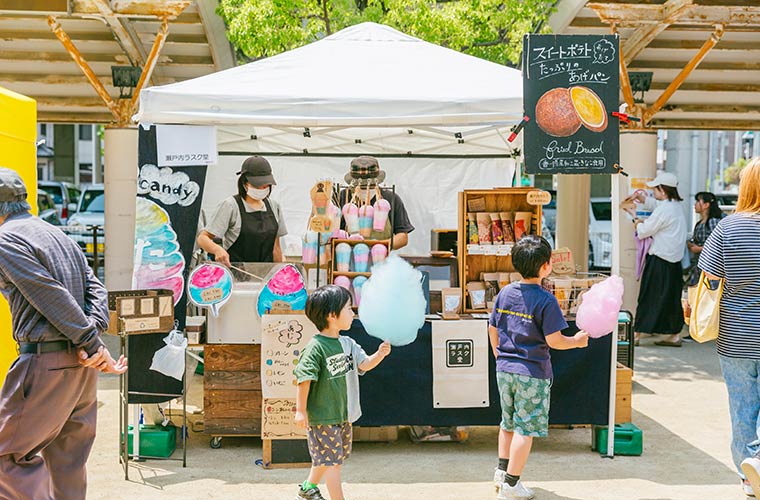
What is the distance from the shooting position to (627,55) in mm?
12273

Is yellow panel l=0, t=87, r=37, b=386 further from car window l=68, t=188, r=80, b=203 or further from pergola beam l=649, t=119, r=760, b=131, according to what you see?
car window l=68, t=188, r=80, b=203

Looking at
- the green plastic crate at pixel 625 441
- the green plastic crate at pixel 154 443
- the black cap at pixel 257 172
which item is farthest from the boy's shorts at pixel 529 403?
the black cap at pixel 257 172

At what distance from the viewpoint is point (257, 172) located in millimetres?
6680

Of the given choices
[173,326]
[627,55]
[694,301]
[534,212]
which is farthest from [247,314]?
[627,55]

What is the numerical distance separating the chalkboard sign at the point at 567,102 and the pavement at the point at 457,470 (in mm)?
1996

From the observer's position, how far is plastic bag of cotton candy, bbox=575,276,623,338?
5.07 m

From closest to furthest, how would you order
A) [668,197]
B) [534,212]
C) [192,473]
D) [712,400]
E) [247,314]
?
[192,473] → [247,314] → [534,212] → [712,400] → [668,197]

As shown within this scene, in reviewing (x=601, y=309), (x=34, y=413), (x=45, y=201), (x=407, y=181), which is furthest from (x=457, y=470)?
(x=45, y=201)

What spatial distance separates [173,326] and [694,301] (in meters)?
3.30

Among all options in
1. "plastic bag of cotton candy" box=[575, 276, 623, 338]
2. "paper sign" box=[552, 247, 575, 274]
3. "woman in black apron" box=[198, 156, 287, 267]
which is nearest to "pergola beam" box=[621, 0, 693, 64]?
"paper sign" box=[552, 247, 575, 274]

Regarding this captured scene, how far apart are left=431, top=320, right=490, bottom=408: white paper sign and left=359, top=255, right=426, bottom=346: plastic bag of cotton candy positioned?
1514 mm

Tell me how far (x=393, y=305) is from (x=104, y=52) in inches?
388

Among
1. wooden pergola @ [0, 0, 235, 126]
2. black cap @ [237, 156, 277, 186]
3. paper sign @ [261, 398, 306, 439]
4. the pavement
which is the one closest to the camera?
the pavement

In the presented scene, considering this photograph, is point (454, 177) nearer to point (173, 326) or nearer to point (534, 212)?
point (534, 212)
